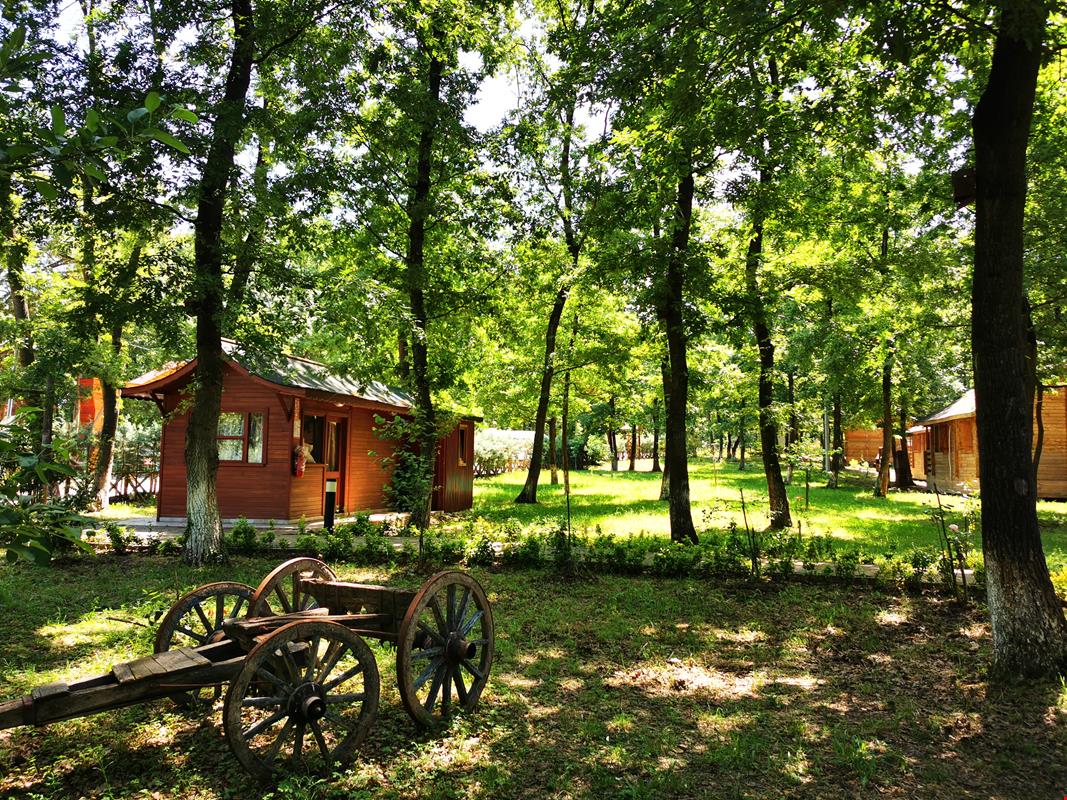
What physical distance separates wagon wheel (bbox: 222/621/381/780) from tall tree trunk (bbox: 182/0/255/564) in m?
6.18

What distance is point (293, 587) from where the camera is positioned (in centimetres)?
456

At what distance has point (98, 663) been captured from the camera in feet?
17.1

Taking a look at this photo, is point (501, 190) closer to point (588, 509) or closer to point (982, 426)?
point (588, 509)

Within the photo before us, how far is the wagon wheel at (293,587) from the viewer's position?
4.27 metres

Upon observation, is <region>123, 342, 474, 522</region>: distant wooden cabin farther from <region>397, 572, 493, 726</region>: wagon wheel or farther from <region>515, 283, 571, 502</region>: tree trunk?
<region>397, 572, 493, 726</region>: wagon wheel

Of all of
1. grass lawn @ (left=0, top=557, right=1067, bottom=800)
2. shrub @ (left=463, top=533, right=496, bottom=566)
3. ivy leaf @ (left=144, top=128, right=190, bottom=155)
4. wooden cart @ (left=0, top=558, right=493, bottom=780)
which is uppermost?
ivy leaf @ (left=144, top=128, right=190, bottom=155)

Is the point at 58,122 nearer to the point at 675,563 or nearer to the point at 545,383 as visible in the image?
the point at 675,563

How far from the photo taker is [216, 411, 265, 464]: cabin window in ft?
45.5

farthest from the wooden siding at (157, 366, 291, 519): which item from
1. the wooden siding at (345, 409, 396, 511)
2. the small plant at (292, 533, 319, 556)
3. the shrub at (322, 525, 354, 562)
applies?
Result: the shrub at (322, 525, 354, 562)

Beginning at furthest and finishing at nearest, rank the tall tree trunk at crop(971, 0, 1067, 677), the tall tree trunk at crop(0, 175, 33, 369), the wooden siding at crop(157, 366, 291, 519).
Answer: the wooden siding at crop(157, 366, 291, 519) < the tall tree trunk at crop(0, 175, 33, 369) < the tall tree trunk at crop(971, 0, 1067, 677)

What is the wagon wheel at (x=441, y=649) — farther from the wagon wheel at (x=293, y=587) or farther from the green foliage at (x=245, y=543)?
the green foliage at (x=245, y=543)

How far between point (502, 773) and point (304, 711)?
3.83ft

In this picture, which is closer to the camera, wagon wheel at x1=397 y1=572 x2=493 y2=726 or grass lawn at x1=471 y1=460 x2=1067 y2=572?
wagon wheel at x1=397 y1=572 x2=493 y2=726

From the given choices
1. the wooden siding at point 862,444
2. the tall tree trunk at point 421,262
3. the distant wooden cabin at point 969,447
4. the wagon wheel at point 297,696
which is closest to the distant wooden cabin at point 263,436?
the tall tree trunk at point 421,262
